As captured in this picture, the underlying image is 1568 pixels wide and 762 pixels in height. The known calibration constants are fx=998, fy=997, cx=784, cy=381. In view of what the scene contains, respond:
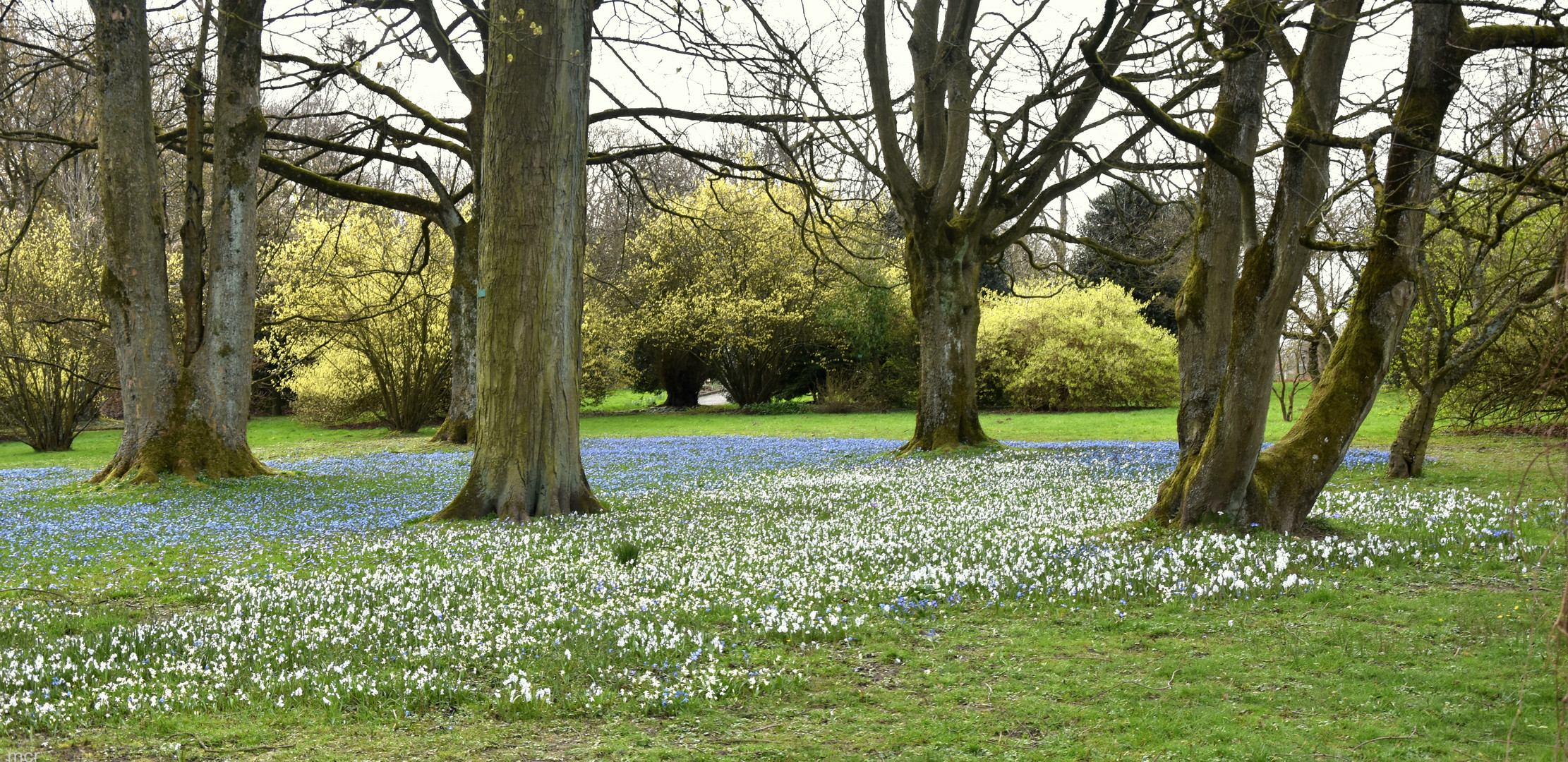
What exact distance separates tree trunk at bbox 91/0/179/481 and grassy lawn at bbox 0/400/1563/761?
3.01 meters

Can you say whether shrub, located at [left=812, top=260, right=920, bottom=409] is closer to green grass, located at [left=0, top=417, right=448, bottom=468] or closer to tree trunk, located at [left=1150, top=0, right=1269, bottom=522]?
green grass, located at [left=0, top=417, right=448, bottom=468]

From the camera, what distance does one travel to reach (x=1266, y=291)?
891 cm

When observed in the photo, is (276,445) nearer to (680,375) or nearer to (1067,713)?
(680,375)

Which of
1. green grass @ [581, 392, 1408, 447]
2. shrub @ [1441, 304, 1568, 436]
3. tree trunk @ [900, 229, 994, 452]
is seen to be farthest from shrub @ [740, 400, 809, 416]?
shrub @ [1441, 304, 1568, 436]

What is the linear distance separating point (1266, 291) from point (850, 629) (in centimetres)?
519

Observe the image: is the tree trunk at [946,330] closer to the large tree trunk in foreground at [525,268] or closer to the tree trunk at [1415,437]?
the tree trunk at [1415,437]

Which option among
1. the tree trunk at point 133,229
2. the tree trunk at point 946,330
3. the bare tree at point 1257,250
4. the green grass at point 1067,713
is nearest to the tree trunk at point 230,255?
the tree trunk at point 133,229

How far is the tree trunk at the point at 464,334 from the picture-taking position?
2483 cm

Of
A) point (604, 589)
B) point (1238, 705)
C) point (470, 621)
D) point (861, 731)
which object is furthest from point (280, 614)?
point (1238, 705)

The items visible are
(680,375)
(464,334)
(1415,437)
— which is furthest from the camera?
(680,375)

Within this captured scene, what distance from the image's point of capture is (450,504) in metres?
12.3

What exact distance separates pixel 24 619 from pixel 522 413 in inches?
225

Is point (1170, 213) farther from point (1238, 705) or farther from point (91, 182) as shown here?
point (91, 182)

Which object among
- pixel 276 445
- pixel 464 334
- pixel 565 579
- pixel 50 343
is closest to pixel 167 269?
pixel 464 334
